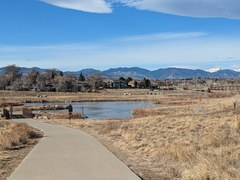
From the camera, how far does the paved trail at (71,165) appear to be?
10328mm

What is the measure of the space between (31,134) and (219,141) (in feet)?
33.1

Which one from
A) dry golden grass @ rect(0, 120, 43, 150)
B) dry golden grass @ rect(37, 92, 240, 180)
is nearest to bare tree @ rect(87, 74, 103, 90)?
dry golden grass @ rect(0, 120, 43, 150)

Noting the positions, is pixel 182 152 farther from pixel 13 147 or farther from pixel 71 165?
pixel 13 147

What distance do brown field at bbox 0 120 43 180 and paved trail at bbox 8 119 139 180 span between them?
381 mm

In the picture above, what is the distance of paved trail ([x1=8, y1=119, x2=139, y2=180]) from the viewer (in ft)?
33.9

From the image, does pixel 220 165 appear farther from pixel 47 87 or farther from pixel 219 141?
pixel 47 87

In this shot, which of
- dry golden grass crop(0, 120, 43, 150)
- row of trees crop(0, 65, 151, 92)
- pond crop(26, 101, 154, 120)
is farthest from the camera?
row of trees crop(0, 65, 151, 92)

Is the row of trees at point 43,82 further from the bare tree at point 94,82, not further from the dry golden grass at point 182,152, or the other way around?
the dry golden grass at point 182,152

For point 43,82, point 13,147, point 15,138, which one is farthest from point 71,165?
point 43,82

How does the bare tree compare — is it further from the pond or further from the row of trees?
the pond

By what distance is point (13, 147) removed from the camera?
1744cm

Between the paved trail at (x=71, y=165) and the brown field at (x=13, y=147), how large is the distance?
38cm

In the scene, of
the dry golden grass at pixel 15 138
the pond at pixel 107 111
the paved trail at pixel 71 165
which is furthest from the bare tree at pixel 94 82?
the paved trail at pixel 71 165

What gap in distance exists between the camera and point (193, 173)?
9.95 m
